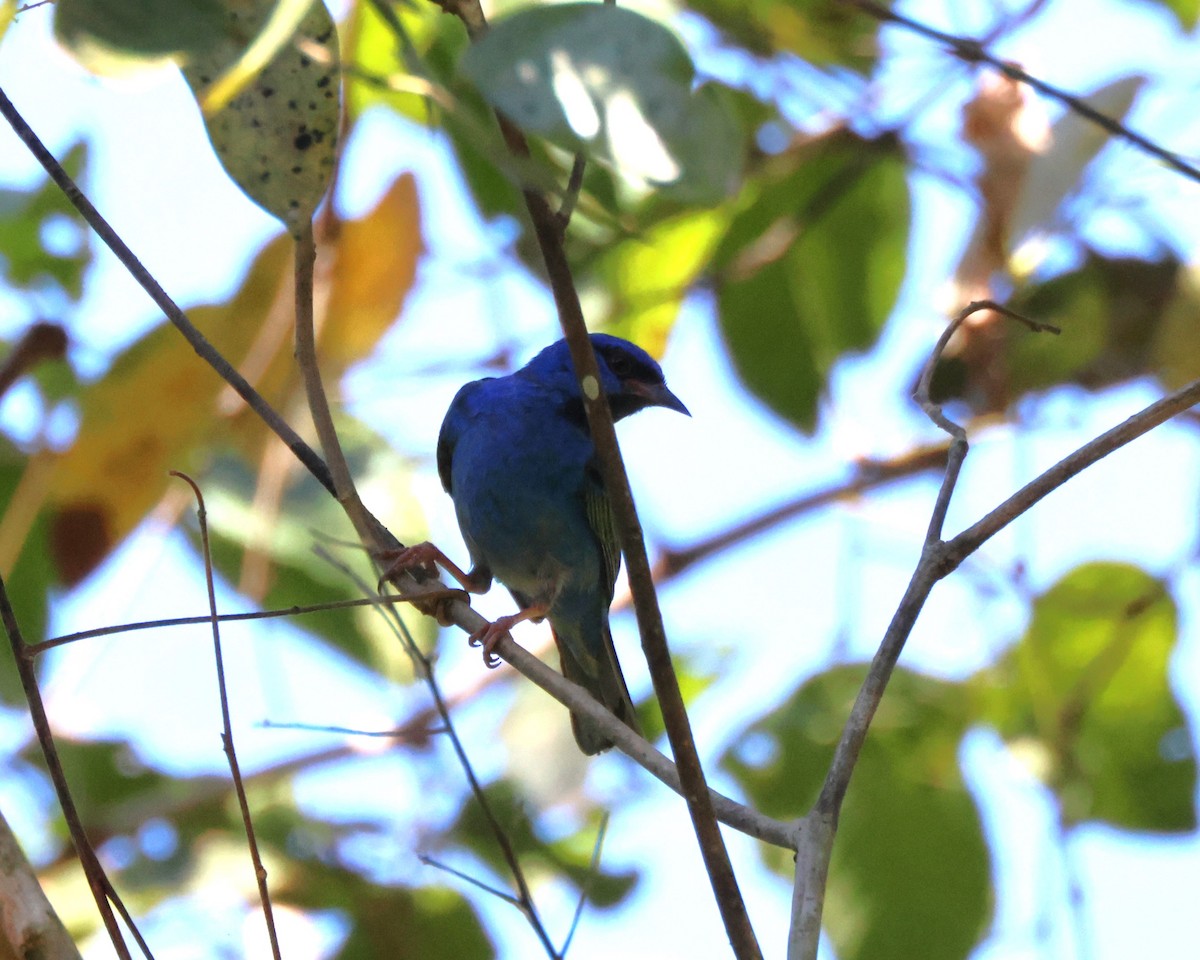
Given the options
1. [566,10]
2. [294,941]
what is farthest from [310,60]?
[294,941]

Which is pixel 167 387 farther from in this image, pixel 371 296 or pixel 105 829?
pixel 105 829

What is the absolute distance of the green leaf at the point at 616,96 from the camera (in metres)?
1.52

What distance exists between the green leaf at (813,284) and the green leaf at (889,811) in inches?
48.6

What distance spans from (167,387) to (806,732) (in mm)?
2277

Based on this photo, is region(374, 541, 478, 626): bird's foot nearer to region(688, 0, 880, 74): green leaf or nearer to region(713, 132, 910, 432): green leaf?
region(713, 132, 910, 432): green leaf

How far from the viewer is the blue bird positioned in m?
4.71

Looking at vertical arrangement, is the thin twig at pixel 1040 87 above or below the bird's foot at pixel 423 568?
above

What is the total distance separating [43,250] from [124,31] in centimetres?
317

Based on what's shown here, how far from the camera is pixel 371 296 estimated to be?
478 centimetres

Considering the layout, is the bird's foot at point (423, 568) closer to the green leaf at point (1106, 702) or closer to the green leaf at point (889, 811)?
the green leaf at point (889, 811)

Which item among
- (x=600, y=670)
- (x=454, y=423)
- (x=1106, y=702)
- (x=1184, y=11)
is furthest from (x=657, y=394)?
(x=1184, y=11)

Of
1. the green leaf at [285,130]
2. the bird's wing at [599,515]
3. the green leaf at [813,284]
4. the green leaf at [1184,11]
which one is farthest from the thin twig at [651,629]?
the green leaf at [1184,11]

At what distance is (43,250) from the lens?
4.76 m

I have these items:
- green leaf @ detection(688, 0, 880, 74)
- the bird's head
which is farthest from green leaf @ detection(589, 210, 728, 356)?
green leaf @ detection(688, 0, 880, 74)
